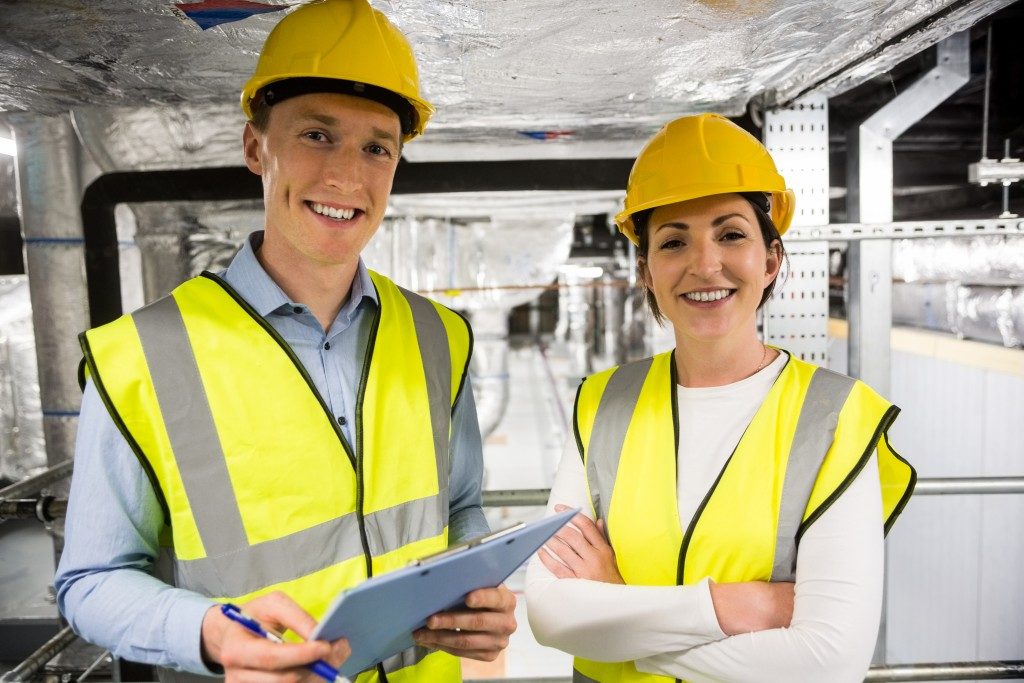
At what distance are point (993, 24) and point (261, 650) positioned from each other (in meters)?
2.90

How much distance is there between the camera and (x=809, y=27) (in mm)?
1350

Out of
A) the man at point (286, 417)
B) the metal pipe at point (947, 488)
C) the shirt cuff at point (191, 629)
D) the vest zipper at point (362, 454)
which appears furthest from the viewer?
the metal pipe at point (947, 488)

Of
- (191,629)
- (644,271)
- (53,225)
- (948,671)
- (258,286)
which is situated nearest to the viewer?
(191,629)

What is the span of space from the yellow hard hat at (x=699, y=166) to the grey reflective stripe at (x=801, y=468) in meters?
0.39

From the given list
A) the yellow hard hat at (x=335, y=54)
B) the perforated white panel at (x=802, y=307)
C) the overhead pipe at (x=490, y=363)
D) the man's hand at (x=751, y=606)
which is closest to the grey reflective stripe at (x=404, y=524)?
the man's hand at (x=751, y=606)

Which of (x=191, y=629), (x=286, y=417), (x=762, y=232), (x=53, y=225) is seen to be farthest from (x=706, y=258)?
(x=53, y=225)

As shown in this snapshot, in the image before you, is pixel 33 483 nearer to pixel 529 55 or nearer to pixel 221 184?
pixel 221 184

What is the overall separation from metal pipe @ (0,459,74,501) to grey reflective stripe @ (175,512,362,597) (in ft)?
2.34

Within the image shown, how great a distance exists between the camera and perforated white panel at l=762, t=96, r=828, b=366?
76.4 inches

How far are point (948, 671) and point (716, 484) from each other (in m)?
0.94

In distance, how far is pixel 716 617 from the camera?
1.07m

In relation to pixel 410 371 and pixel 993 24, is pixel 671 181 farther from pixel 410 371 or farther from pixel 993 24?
pixel 993 24

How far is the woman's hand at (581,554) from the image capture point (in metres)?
1.19

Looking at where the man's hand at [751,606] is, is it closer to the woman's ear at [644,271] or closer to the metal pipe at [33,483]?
the woman's ear at [644,271]
